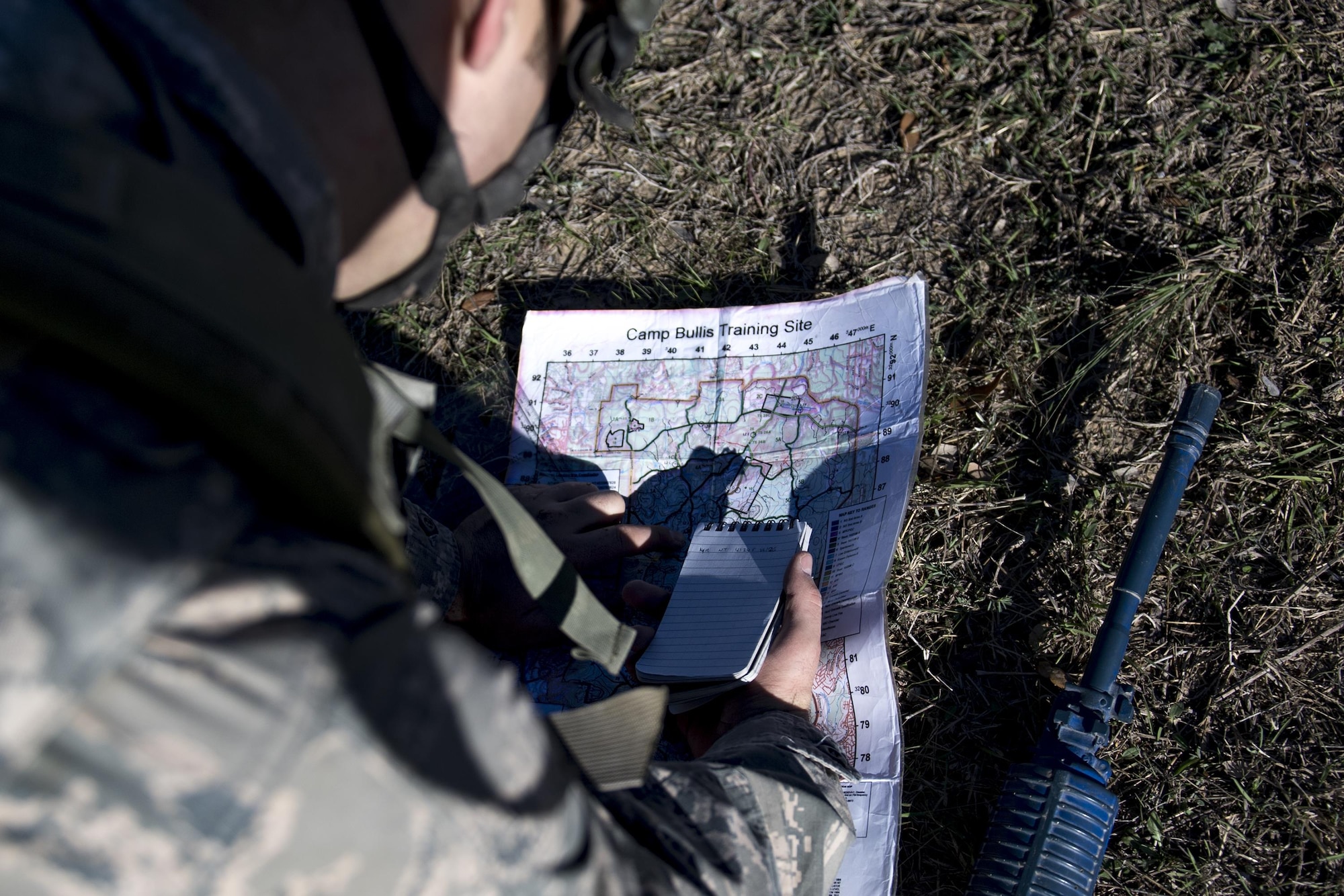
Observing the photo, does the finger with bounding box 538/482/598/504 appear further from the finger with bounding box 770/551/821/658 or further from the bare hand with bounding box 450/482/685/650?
the finger with bounding box 770/551/821/658

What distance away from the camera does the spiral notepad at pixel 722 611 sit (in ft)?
4.75

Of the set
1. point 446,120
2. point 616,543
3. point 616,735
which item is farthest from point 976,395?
point 446,120

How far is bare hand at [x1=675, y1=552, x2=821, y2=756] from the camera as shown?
143cm

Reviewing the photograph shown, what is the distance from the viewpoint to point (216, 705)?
1.96ft

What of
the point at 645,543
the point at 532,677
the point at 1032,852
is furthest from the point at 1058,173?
the point at 532,677

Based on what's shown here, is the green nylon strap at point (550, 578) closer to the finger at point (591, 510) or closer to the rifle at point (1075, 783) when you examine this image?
the finger at point (591, 510)

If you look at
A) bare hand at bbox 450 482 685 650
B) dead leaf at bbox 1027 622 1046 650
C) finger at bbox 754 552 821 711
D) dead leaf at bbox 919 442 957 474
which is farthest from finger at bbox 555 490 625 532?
dead leaf at bbox 1027 622 1046 650

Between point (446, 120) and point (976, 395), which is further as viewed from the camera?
point (976, 395)

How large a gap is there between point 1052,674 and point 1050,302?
717 millimetres

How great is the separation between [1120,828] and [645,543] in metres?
0.92

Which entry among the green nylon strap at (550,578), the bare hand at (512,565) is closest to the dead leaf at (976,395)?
the bare hand at (512,565)

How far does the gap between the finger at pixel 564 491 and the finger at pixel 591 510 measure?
15mm

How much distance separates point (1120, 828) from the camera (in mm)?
1437

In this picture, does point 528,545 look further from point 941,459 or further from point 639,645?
point 941,459
